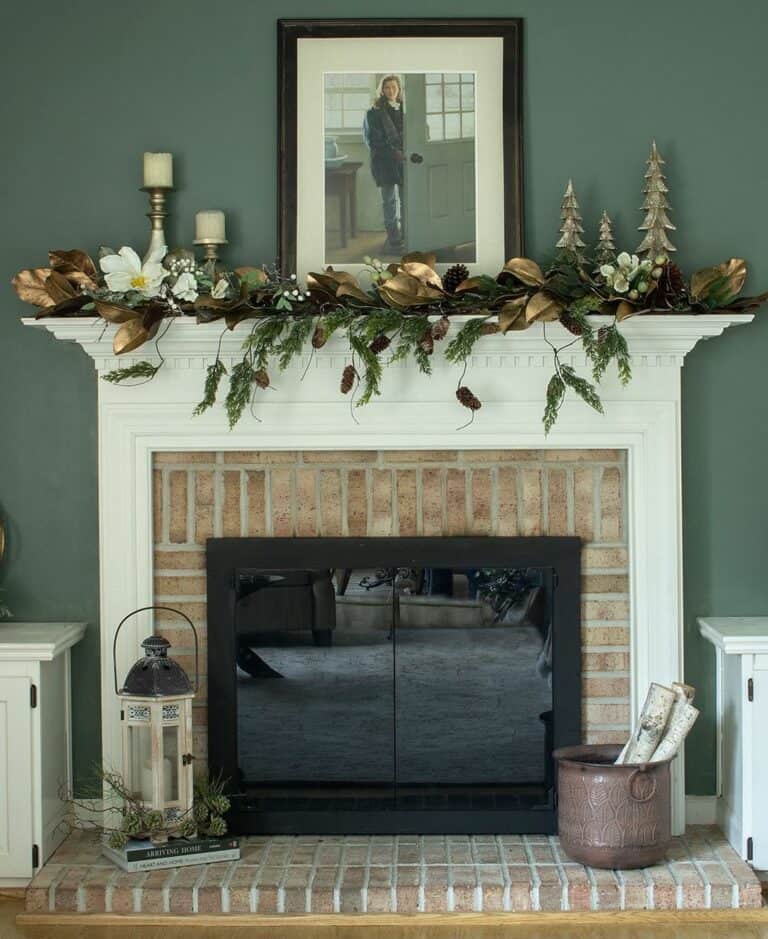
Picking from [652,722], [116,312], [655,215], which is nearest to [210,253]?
[116,312]

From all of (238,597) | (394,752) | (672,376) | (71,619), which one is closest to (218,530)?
(238,597)

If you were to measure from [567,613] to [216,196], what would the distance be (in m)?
1.53

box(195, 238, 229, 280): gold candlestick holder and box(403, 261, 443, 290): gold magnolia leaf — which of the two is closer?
box(403, 261, 443, 290): gold magnolia leaf

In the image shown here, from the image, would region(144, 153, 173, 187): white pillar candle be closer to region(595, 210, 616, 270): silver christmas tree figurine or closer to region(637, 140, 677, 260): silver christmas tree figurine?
region(595, 210, 616, 270): silver christmas tree figurine

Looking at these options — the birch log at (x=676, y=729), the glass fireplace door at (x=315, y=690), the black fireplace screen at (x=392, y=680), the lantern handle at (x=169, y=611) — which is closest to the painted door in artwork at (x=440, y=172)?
the black fireplace screen at (x=392, y=680)

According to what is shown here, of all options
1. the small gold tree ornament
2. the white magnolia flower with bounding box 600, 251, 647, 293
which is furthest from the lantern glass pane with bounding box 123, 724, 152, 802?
the white magnolia flower with bounding box 600, 251, 647, 293

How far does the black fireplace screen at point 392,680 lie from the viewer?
356 centimetres

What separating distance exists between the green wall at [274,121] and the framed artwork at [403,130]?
0.06m

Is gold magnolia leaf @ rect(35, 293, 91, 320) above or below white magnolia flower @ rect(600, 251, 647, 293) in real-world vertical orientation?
below

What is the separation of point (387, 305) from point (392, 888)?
4.91 ft

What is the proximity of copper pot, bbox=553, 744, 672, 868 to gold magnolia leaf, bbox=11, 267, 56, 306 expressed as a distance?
1.88 meters

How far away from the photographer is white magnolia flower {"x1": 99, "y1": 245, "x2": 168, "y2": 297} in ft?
10.9

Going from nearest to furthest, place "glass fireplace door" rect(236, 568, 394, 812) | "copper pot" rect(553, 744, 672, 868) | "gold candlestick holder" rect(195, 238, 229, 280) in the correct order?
"copper pot" rect(553, 744, 672, 868) → "gold candlestick holder" rect(195, 238, 229, 280) → "glass fireplace door" rect(236, 568, 394, 812)

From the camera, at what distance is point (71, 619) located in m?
3.64
